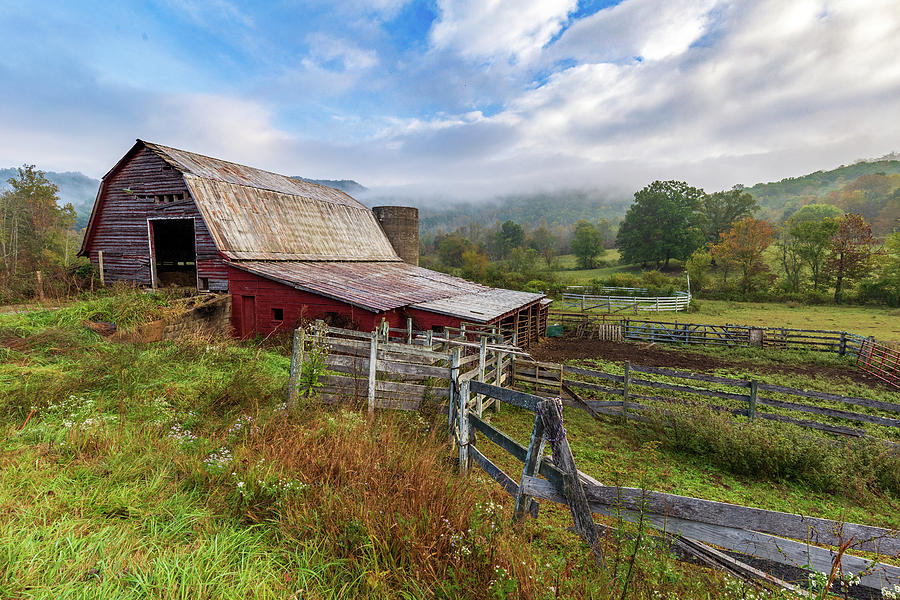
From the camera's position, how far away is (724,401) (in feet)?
36.7

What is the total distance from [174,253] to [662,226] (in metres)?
65.8

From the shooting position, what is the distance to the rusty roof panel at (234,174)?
55.8 ft

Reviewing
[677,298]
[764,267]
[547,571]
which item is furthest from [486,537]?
[764,267]

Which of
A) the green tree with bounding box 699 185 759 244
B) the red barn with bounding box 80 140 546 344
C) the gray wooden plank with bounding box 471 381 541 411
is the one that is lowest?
the gray wooden plank with bounding box 471 381 541 411

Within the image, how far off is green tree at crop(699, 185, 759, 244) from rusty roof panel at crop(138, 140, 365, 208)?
65.0 meters

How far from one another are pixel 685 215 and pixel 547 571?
232ft

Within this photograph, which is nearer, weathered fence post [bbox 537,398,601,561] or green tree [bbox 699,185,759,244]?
weathered fence post [bbox 537,398,601,561]

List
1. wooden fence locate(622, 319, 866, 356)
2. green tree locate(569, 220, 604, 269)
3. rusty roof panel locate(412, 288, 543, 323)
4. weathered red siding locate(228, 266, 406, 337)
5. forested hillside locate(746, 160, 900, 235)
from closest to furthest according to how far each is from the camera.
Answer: weathered red siding locate(228, 266, 406, 337), rusty roof panel locate(412, 288, 543, 323), wooden fence locate(622, 319, 866, 356), green tree locate(569, 220, 604, 269), forested hillside locate(746, 160, 900, 235)

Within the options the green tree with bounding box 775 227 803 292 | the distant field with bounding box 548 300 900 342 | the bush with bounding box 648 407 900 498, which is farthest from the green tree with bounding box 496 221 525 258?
the bush with bounding box 648 407 900 498

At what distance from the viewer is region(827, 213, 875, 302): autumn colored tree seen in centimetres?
3800

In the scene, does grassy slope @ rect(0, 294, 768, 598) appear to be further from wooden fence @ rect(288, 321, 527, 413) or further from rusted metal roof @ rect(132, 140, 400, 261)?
rusted metal roof @ rect(132, 140, 400, 261)

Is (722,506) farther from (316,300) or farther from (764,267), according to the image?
(764,267)

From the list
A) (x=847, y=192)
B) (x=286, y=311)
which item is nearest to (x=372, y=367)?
(x=286, y=311)

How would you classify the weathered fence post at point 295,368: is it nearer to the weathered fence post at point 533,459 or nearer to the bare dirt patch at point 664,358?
the weathered fence post at point 533,459
